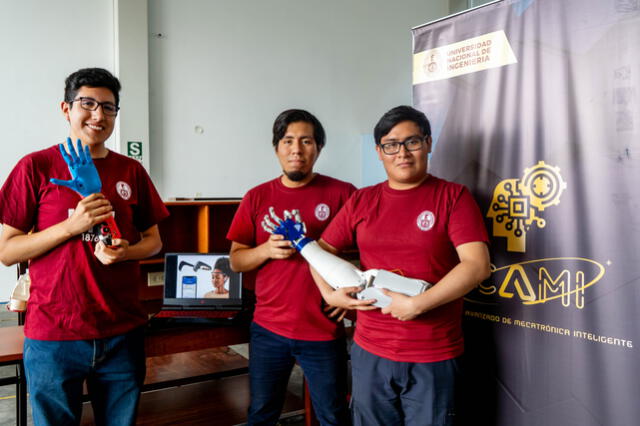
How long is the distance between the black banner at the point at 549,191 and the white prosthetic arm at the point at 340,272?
0.43m

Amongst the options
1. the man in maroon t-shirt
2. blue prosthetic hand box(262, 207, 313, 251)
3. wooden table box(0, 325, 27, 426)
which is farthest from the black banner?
wooden table box(0, 325, 27, 426)

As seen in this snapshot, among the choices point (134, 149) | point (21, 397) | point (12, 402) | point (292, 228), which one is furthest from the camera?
point (134, 149)

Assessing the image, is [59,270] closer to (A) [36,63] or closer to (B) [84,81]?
(B) [84,81]

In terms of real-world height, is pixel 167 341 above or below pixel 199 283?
below

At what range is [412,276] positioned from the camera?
164cm

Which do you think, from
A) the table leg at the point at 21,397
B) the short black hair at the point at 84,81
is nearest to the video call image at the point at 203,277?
the table leg at the point at 21,397

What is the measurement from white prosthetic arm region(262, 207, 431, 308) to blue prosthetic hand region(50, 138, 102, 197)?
0.61m

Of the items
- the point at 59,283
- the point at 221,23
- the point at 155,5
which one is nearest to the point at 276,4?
the point at 221,23

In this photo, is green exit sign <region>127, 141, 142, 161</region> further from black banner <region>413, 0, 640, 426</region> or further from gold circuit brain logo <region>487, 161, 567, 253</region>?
Result: gold circuit brain logo <region>487, 161, 567, 253</region>

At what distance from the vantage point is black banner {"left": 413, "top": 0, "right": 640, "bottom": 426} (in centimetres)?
172

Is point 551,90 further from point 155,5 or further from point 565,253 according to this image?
point 155,5

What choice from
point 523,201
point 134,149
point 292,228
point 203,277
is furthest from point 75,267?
point 134,149

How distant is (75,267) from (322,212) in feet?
2.96

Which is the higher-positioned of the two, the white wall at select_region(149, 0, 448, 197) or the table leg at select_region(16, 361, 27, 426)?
the white wall at select_region(149, 0, 448, 197)
